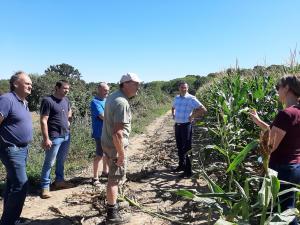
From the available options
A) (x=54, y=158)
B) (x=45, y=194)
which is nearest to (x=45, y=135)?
(x=54, y=158)

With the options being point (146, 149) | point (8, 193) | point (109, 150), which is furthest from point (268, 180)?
point (146, 149)

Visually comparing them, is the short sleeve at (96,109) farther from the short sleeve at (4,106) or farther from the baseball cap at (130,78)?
the short sleeve at (4,106)

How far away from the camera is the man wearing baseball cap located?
13.6 feet

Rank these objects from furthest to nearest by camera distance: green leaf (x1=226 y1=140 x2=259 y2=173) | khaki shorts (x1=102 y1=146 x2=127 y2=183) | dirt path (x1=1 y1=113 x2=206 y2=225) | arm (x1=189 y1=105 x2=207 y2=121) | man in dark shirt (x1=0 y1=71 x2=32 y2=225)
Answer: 1. arm (x1=189 y1=105 x2=207 y2=121)
2. dirt path (x1=1 y1=113 x2=206 y2=225)
3. khaki shorts (x1=102 y1=146 x2=127 y2=183)
4. man in dark shirt (x1=0 y1=71 x2=32 y2=225)
5. green leaf (x1=226 y1=140 x2=259 y2=173)

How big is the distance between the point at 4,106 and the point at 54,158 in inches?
70.3

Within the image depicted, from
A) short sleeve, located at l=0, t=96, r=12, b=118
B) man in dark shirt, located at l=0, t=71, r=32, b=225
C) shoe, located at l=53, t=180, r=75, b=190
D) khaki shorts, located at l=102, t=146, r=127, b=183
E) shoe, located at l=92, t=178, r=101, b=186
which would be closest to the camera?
short sleeve, located at l=0, t=96, r=12, b=118

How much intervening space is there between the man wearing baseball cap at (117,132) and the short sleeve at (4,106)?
111 cm

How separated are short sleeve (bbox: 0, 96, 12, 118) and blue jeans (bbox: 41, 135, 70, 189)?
161cm

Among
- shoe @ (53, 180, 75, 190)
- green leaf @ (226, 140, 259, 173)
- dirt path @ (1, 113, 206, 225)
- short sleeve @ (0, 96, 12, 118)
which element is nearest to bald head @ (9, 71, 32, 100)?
short sleeve @ (0, 96, 12, 118)

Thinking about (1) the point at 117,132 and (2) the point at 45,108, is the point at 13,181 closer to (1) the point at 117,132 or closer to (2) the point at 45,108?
(1) the point at 117,132

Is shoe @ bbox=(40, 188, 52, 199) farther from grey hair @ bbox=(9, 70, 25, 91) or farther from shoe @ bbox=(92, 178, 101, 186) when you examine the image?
grey hair @ bbox=(9, 70, 25, 91)

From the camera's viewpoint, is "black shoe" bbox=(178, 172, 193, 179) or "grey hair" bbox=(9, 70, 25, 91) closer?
"grey hair" bbox=(9, 70, 25, 91)

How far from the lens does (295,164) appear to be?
10.0 feet

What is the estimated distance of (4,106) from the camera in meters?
3.93
